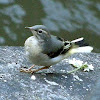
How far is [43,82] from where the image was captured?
15.7 feet

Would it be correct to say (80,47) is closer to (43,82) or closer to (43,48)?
(43,48)

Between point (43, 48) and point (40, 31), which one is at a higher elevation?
point (40, 31)

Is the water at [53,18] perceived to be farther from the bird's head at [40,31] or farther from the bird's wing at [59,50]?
the bird's head at [40,31]

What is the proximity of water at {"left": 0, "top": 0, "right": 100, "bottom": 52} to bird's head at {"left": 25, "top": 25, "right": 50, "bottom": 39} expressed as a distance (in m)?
3.66

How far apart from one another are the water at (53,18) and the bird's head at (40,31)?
12.0ft

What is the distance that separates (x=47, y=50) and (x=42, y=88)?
47 centimetres

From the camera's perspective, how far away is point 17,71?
16.3 feet

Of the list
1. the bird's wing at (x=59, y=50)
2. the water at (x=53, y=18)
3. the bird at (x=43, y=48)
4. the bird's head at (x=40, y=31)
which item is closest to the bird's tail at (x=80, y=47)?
the bird's wing at (x=59, y=50)

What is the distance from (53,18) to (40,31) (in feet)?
13.9

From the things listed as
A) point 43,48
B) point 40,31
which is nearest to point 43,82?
point 43,48

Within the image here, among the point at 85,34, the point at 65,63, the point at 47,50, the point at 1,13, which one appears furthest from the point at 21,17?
the point at 47,50

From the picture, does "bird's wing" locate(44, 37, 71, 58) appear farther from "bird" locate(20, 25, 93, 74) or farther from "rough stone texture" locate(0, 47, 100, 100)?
"rough stone texture" locate(0, 47, 100, 100)

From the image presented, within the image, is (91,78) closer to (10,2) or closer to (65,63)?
(65,63)

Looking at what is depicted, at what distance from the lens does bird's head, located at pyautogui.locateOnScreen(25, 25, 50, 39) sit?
4.70 meters
